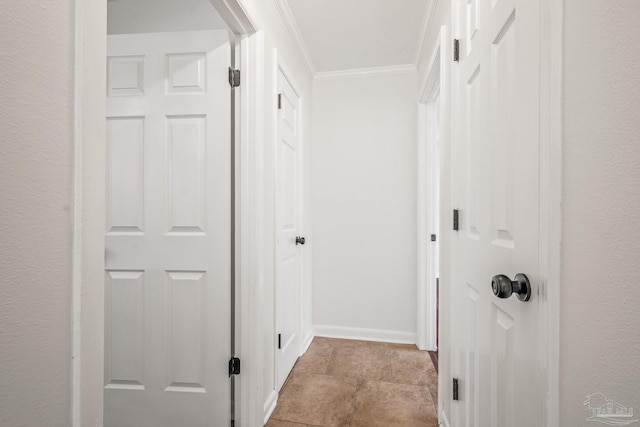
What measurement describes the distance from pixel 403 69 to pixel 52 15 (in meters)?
2.76

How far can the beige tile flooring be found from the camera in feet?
5.75

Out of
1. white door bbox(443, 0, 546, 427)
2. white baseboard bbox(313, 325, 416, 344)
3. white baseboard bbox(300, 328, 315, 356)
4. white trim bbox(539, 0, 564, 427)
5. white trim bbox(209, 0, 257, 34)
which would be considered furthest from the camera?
white baseboard bbox(313, 325, 416, 344)

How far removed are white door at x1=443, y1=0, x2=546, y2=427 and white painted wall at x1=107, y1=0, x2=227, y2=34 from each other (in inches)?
55.5

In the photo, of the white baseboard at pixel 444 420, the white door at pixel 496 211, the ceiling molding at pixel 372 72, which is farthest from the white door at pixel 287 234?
the white door at pixel 496 211

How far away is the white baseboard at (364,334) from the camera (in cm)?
282

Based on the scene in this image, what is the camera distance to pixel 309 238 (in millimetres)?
2906

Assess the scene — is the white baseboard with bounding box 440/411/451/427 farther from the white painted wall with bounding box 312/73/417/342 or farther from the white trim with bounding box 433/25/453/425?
the white painted wall with bounding box 312/73/417/342

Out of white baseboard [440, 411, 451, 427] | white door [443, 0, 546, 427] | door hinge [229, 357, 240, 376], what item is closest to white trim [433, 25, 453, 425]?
white baseboard [440, 411, 451, 427]

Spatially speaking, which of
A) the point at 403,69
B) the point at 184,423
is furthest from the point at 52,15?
the point at 403,69

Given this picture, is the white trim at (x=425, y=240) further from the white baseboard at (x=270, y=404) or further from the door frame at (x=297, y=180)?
the white baseboard at (x=270, y=404)

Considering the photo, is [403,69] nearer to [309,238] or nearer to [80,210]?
[309,238]

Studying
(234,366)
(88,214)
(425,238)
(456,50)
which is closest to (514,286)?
(88,214)

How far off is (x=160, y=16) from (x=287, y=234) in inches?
61.6

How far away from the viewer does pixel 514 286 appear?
0.77 metres
